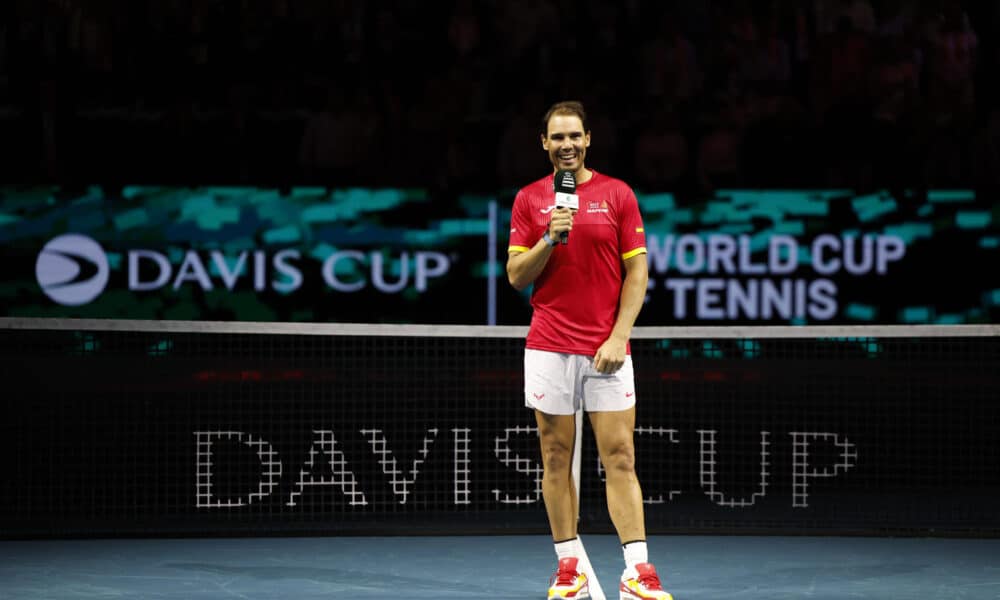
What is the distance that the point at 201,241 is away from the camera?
12875mm

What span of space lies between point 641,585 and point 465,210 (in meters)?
8.18

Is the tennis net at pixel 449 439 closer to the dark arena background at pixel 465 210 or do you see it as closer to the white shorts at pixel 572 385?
the dark arena background at pixel 465 210

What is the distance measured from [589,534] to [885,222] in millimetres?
6592

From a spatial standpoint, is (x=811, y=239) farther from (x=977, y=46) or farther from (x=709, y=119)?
(x=977, y=46)

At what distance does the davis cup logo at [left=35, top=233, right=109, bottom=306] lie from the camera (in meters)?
12.7

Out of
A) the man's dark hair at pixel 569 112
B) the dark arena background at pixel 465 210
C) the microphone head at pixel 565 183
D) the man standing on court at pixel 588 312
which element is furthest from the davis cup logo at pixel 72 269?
the microphone head at pixel 565 183

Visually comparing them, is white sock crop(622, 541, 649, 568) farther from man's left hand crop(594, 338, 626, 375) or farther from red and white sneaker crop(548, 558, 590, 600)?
man's left hand crop(594, 338, 626, 375)

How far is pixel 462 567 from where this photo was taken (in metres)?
6.66

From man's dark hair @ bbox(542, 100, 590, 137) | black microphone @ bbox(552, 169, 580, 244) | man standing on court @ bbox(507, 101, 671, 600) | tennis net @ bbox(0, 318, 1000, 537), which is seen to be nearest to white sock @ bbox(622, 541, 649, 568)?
man standing on court @ bbox(507, 101, 671, 600)

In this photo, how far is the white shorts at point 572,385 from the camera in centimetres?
534

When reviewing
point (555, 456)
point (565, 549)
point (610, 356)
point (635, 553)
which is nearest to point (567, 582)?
point (565, 549)

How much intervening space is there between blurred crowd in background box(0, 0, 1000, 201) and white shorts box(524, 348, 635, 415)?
25.8 feet

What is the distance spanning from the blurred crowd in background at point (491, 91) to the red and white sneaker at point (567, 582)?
312 inches

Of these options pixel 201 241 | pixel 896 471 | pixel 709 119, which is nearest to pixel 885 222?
pixel 709 119
